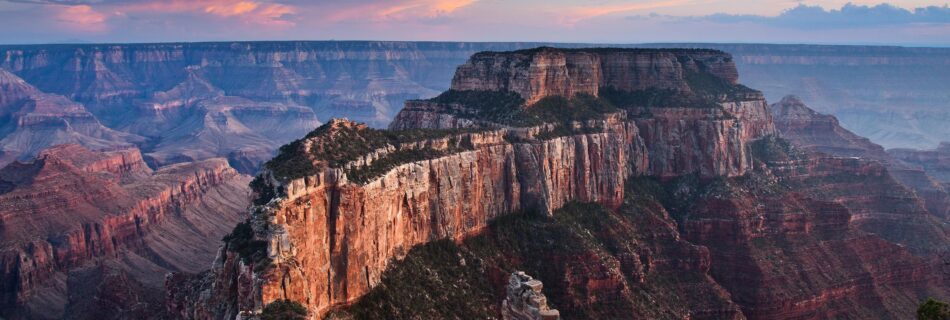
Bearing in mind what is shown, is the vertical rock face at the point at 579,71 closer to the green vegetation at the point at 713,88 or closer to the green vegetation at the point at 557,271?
the green vegetation at the point at 713,88

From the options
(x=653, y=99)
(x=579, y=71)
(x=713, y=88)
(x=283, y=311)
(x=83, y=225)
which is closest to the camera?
(x=283, y=311)

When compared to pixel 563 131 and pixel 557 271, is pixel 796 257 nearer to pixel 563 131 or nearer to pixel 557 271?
pixel 563 131

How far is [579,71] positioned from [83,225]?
→ 8722cm

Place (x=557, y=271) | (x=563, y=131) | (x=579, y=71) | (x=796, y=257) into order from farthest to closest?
1. (x=579, y=71)
2. (x=796, y=257)
3. (x=563, y=131)
4. (x=557, y=271)

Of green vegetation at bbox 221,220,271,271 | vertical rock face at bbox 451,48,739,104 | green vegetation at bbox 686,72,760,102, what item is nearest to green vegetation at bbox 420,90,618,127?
vertical rock face at bbox 451,48,739,104

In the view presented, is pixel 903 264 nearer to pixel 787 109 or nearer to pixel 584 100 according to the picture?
pixel 584 100

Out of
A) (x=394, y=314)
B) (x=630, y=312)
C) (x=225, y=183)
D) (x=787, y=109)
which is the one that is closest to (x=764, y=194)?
(x=630, y=312)

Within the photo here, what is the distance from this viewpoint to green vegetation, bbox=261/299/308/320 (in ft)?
161

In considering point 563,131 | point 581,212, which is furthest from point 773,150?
point 581,212

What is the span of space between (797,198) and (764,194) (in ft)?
15.3

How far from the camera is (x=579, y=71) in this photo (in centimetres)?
10700

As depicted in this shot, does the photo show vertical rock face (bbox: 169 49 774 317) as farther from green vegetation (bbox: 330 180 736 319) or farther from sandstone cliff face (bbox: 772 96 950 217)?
sandstone cliff face (bbox: 772 96 950 217)

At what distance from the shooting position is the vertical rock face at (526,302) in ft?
139

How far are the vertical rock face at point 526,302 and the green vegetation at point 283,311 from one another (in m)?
13.8
